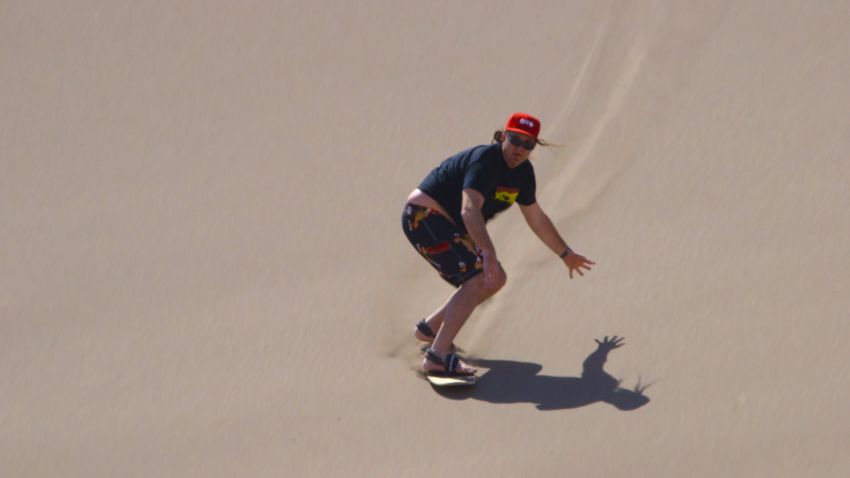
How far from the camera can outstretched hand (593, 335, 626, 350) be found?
5.34 m

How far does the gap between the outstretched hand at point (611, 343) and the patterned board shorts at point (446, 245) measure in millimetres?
548

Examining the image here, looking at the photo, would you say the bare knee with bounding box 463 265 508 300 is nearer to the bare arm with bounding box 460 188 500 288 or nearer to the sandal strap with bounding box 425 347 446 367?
the bare arm with bounding box 460 188 500 288

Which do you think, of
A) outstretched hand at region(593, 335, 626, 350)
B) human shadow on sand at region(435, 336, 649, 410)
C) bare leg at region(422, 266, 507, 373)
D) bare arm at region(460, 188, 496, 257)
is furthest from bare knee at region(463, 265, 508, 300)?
outstretched hand at region(593, 335, 626, 350)

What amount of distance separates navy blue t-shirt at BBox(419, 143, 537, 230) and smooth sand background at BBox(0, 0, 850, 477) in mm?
560

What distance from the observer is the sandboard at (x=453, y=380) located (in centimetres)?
518

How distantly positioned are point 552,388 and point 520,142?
2.95ft

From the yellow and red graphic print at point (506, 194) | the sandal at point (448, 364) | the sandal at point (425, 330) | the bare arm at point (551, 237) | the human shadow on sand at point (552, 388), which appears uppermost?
the yellow and red graphic print at point (506, 194)

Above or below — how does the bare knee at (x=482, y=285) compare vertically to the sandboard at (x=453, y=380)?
above

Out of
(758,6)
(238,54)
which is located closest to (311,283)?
(238,54)

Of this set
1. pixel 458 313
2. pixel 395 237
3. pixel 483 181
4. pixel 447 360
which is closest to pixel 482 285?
pixel 458 313

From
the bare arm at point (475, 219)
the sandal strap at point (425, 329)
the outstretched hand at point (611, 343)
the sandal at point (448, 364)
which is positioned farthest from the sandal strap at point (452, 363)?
the outstretched hand at point (611, 343)

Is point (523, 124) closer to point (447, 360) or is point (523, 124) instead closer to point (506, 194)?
point (506, 194)

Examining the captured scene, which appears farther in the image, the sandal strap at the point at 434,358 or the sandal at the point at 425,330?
the sandal at the point at 425,330

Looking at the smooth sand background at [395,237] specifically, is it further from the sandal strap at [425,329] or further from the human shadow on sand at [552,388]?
the sandal strap at [425,329]
